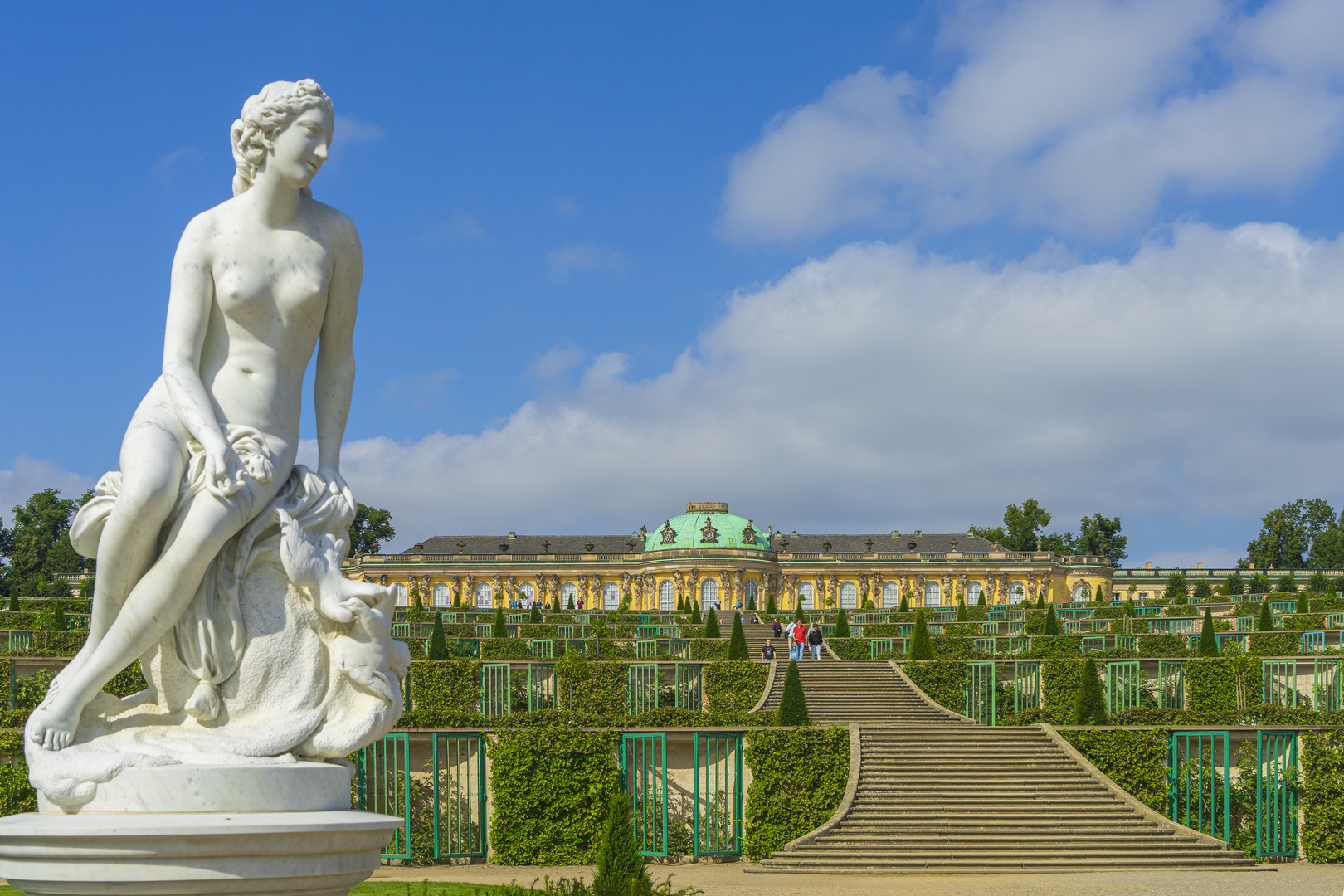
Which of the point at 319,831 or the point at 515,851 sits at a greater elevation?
the point at 319,831

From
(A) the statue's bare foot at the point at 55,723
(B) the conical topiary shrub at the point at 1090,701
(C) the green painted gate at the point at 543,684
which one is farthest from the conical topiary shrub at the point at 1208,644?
(A) the statue's bare foot at the point at 55,723

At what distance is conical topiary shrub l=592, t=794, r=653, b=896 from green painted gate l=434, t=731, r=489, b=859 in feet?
25.0

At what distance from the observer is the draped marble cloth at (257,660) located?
5.48m

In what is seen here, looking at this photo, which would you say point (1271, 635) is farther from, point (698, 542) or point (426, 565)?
point (426, 565)

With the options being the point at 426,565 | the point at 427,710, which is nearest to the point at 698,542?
the point at 426,565

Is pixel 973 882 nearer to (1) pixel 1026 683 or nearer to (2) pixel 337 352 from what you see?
(2) pixel 337 352

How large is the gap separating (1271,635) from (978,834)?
17.2 metres

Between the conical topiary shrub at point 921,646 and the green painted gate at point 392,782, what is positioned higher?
the conical topiary shrub at point 921,646

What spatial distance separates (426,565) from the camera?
10056cm

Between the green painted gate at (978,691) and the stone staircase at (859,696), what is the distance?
0.93 metres

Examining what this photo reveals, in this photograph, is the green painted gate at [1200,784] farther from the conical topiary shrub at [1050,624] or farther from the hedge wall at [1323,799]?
the conical topiary shrub at [1050,624]

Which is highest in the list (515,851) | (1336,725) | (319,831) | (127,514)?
(127,514)

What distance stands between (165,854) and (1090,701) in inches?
787

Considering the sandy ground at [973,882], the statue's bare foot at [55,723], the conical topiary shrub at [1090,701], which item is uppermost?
the statue's bare foot at [55,723]
